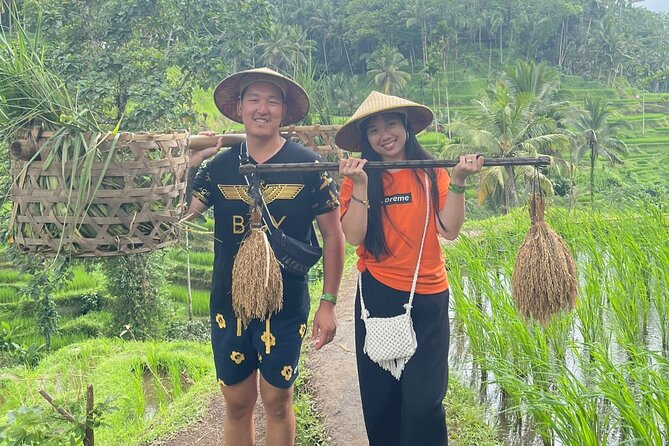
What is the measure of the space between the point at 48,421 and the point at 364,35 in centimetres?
4104

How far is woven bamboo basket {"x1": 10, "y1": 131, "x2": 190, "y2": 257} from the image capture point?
5.51 feet

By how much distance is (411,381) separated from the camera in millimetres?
1991

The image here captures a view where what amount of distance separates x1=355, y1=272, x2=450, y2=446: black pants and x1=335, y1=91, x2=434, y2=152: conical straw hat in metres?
0.52

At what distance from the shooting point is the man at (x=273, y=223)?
6.54ft

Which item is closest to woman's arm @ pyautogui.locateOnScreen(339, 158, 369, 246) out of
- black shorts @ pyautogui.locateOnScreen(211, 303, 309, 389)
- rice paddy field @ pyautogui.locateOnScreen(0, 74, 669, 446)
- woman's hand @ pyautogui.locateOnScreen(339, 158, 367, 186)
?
woman's hand @ pyautogui.locateOnScreen(339, 158, 367, 186)

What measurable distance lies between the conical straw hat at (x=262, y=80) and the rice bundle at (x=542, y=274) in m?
0.88

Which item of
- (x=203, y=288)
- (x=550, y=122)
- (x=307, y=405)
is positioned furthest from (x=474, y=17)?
(x=307, y=405)

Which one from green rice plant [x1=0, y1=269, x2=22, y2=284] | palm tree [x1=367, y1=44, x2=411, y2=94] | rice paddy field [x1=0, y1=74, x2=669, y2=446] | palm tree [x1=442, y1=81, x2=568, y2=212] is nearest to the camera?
rice paddy field [x1=0, y1=74, x2=669, y2=446]

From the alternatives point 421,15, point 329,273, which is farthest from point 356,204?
point 421,15

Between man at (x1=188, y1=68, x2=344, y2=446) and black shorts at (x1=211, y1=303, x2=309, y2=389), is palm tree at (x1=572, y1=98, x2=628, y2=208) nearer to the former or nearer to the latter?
man at (x1=188, y1=68, x2=344, y2=446)

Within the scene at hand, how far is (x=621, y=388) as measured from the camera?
222 cm

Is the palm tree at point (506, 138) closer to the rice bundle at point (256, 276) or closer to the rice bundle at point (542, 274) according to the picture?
the rice bundle at point (542, 274)

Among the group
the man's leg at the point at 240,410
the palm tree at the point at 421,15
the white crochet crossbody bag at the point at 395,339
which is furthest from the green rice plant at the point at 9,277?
the palm tree at the point at 421,15

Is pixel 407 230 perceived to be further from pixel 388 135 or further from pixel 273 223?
pixel 273 223
